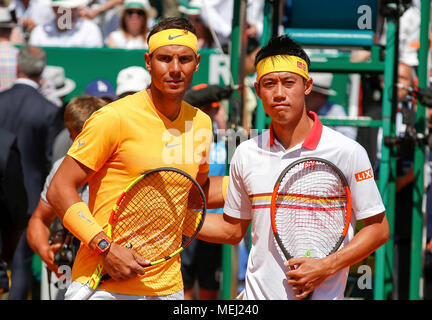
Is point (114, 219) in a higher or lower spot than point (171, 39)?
lower

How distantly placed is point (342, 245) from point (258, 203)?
44 centimetres

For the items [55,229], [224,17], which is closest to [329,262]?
[55,229]

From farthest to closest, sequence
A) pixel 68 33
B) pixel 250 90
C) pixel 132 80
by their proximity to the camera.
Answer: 1. pixel 68 33
2. pixel 250 90
3. pixel 132 80

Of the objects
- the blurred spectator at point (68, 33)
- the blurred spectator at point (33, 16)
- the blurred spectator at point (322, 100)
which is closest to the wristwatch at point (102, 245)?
the blurred spectator at point (322, 100)

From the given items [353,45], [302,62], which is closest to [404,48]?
[353,45]

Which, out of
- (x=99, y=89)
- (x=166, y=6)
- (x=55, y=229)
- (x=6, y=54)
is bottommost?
(x=55, y=229)

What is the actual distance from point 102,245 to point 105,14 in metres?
6.72

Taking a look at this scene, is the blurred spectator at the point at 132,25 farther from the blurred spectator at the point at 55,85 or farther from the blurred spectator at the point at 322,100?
the blurred spectator at the point at 322,100

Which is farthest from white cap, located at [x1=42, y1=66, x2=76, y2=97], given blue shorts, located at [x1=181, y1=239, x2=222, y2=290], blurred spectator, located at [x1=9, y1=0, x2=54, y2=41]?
blue shorts, located at [x1=181, y1=239, x2=222, y2=290]

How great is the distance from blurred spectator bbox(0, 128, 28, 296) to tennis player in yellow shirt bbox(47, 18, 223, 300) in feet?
6.45

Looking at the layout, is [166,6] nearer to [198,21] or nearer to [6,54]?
[198,21]

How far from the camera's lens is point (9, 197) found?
5.75m

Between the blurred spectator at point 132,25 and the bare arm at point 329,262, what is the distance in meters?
5.82

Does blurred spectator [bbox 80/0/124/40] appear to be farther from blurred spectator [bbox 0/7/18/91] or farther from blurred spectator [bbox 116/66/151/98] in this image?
blurred spectator [bbox 116/66/151/98]
